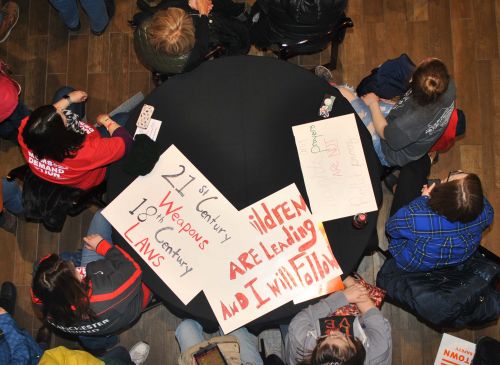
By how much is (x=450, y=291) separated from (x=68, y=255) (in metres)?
2.07

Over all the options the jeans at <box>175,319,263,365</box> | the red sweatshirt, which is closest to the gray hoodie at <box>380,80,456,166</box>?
the jeans at <box>175,319,263,365</box>

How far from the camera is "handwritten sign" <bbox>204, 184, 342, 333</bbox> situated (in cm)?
228

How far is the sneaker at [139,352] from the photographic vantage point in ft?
10.1

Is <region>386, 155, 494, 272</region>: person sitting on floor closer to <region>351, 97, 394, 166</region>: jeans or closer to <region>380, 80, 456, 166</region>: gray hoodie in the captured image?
<region>380, 80, 456, 166</region>: gray hoodie

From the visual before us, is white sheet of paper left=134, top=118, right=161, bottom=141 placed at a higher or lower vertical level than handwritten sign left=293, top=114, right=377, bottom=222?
higher

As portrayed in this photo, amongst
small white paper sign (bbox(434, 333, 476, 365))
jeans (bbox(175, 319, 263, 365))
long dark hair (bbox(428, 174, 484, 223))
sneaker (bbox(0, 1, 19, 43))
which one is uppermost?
sneaker (bbox(0, 1, 19, 43))

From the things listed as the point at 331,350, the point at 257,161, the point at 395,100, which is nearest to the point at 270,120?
the point at 257,161

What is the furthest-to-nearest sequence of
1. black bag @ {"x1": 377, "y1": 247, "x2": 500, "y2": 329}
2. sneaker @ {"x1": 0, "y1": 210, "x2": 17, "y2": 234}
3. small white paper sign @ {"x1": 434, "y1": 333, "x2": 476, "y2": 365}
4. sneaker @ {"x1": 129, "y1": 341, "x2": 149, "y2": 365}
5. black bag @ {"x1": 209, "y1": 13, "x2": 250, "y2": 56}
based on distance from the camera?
sneaker @ {"x1": 0, "y1": 210, "x2": 17, "y2": 234}
sneaker @ {"x1": 129, "y1": 341, "x2": 149, "y2": 365}
small white paper sign @ {"x1": 434, "y1": 333, "x2": 476, "y2": 365}
black bag @ {"x1": 209, "y1": 13, "x2": 250, "y2": 56}
black bag @ {"x1": 377, "y1": 247, "x2": 500, "y2": 329}

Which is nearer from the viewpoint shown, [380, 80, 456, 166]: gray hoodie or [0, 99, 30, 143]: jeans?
[380, 80, 456, 166]: gray hoodie

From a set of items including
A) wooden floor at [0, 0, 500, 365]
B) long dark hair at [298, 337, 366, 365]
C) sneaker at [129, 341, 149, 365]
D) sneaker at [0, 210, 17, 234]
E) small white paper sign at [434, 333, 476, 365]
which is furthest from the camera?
sneaker at [0, 210, 17, 234]

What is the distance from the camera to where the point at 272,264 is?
90.8 inches

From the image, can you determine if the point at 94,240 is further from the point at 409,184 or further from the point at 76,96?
the point at 409,184

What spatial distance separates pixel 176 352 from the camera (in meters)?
3.18

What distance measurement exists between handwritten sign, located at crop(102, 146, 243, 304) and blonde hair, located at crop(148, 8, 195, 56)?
0.52 meters
